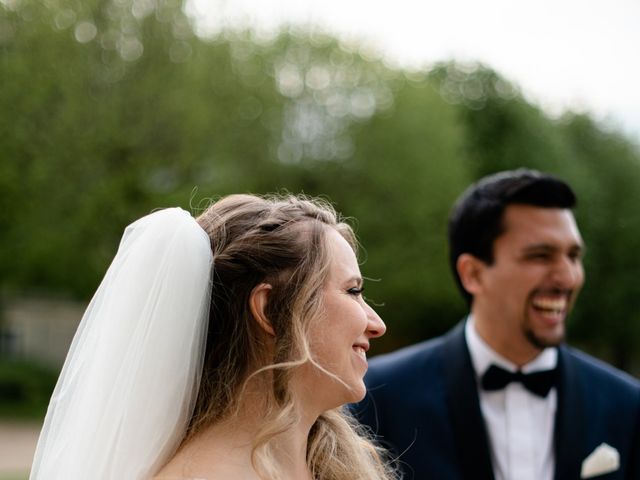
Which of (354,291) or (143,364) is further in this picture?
(354,291)

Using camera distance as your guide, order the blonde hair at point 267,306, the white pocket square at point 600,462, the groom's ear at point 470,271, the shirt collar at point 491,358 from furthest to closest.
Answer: the groom's ear at point 470,271 → the shirt collar at point 491,358 → the white pocket square at point 600,462 → the blonde hair at point 267,306

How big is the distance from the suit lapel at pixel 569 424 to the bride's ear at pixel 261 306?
2.01 metres

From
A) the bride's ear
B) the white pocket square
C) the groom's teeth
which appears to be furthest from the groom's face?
the bride's ear

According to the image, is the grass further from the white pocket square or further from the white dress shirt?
the white pocket square

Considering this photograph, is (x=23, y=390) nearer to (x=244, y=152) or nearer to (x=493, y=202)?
(x=244, y=152)

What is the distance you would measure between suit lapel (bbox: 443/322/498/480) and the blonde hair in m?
1.69

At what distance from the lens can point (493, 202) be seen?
14.8 ft

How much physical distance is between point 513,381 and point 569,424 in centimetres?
32

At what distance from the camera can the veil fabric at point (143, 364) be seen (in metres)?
2.51

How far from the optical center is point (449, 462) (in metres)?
4.05

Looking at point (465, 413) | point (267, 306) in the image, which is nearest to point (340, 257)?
point (267, 306)

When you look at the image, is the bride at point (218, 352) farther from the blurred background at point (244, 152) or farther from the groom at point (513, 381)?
the blurred background at point (244, 152)

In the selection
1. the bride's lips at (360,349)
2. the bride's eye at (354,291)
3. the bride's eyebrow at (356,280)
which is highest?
the bride's eyebrow at (356,280)

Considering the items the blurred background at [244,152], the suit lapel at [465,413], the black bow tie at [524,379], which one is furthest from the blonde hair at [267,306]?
the blurred background at [244,152]
